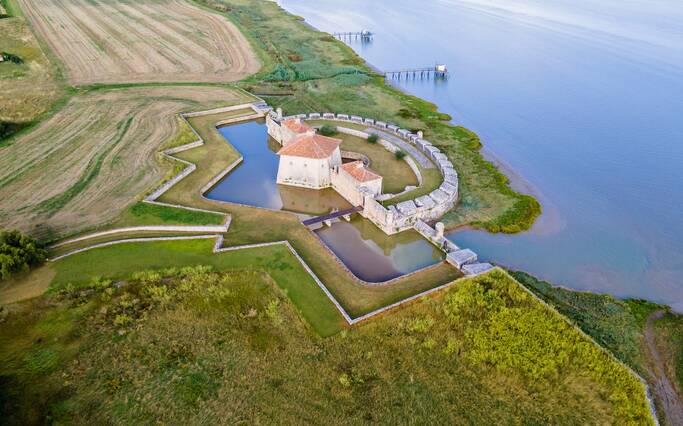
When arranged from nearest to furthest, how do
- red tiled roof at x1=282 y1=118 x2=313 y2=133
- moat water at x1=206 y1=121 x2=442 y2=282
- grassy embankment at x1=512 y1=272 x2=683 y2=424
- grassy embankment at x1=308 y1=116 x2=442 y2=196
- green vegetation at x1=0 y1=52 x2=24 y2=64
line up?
grassy embankment at x1=512 y1=272 x2=683 y2=424 → moat water at x1=206 y1=121 x2=442 y2=282 → grassy embankment at x1=308 y1=116 x2=442 y2=196 → red tiled roof at x1=282 y1=118 x2=313 y2=133 → green vegetation at x1=0 y1=52 x2=24 y2=64

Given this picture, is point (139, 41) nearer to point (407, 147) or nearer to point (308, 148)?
point (308, 148)

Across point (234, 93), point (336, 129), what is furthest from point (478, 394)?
point (234, 93)

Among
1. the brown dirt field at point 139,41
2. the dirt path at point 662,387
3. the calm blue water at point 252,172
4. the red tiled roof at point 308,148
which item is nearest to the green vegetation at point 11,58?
the brown dirt field at point 139,41

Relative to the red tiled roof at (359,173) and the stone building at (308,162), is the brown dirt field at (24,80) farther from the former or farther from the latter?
the red tiled roof at (359,173)

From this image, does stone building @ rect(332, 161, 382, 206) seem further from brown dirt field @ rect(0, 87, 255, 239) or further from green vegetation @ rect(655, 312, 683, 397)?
green vegetation @ rect(655, 312, 683, 397)

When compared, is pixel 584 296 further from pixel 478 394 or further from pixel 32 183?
pixel 32 183

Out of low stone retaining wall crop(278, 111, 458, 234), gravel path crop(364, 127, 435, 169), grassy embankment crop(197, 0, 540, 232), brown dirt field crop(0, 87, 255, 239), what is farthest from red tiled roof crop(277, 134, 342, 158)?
grassy embankment crop(197, 0, 540, 232)
